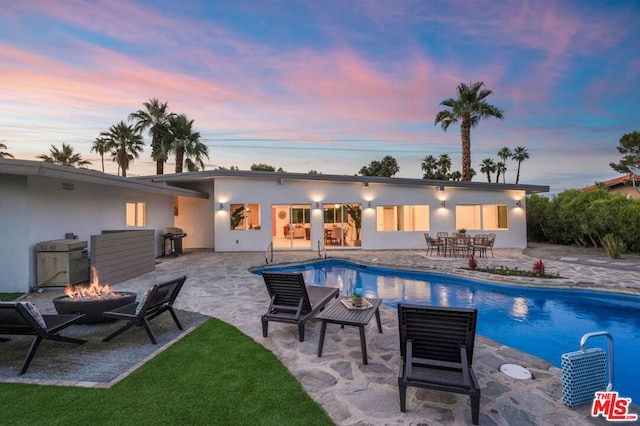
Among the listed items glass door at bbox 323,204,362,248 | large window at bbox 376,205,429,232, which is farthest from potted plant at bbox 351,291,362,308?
large window at bbox 376,205,429,232

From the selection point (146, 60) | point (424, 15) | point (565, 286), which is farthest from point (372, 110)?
point (565, 286)

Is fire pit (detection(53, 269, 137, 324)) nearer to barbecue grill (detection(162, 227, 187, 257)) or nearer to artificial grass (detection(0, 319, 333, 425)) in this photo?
artificial grass (detection(0, 319, 333, 425))

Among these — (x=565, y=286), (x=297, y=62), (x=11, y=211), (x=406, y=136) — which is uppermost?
(x=297, y=62)

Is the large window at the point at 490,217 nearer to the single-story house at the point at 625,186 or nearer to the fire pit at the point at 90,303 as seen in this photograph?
the single-story house at the point at 625,186

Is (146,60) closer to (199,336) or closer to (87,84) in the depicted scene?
(87,84)

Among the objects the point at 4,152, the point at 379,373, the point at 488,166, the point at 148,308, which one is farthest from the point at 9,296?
the point at 488,166

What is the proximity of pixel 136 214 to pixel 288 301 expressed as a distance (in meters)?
10.3

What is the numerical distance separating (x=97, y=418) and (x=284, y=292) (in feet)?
8.41

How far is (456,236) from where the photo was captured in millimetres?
13609

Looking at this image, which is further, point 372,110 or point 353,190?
point 372,110

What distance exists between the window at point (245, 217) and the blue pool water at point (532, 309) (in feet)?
18.6

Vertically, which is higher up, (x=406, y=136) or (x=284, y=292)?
(x=406, y=136)

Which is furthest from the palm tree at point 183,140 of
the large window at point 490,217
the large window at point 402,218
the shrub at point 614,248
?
the shrub at point 614,248

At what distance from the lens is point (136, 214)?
41.3 feet
